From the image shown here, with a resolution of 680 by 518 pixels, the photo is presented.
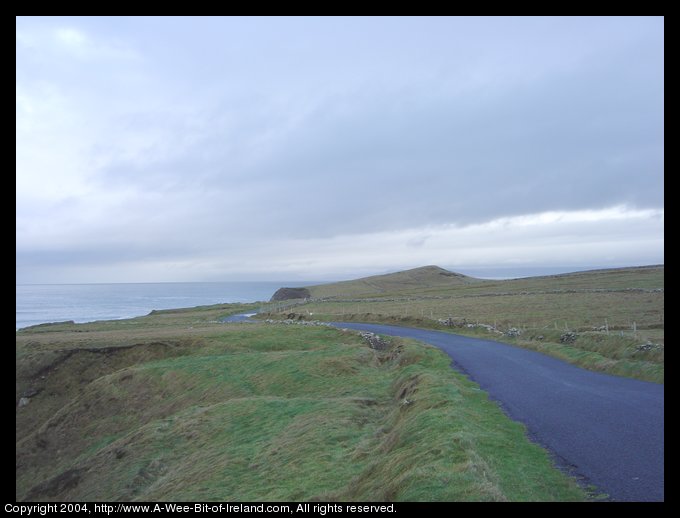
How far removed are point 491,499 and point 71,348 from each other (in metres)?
36.2

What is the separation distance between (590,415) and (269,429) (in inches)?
344

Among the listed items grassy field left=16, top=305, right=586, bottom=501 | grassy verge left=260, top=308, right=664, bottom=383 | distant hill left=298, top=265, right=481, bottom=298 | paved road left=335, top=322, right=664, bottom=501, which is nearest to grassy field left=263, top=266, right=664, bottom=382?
grassy verge left=260, top=308, right=664, bottom=383

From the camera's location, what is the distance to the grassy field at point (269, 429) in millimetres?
8125

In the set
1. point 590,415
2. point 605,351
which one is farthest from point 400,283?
point 590,415

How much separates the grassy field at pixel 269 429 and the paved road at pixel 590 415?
1.99ft

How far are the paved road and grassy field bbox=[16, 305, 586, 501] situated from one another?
0.61 meters

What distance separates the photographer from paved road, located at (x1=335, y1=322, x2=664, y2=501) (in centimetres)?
796

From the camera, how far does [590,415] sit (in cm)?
1175

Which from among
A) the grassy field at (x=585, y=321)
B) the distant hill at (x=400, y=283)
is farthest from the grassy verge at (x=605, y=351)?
the distant hill at (x=400, y=283)

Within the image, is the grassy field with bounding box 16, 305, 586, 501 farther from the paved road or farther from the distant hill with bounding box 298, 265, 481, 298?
the distant hill with bounding box 298, 265, 481, 298

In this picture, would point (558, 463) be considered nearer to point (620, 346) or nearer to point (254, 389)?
point (620, 346)

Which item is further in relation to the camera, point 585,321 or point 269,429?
point 585,321

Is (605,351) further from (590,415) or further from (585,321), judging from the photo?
(585,321)
